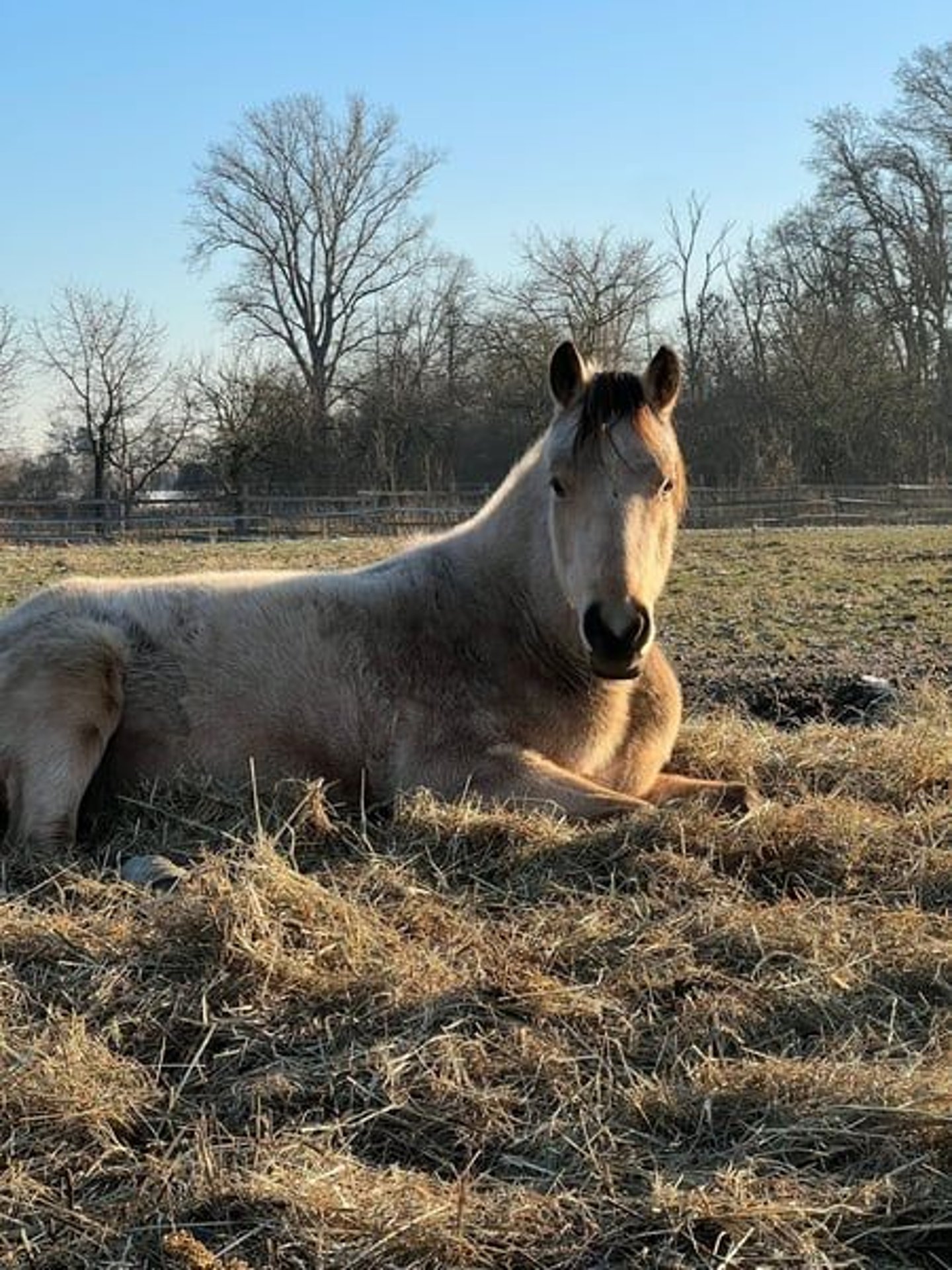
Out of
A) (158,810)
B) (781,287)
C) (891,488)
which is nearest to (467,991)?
(158,810)

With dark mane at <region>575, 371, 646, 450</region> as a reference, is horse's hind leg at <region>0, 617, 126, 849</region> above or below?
below

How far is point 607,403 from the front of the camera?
4.10m

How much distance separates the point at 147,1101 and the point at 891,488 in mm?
36773

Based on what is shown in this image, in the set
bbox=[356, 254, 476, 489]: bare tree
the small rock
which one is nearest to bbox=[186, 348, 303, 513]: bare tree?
bbox=[356, 254, 476, 489]: bare tree

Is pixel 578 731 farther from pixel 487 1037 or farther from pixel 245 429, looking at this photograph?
pixel 245 429

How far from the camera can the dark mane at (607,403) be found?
13.4ft

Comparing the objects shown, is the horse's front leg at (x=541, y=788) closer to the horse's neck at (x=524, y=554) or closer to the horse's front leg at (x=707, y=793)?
the horse's front leg at (x=707, y=793)

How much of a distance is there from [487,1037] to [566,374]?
2.57 meters

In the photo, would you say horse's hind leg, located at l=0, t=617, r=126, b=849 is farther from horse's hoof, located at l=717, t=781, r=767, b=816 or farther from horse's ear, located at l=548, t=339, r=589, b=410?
horse's hoof, located at l=717, t=781, r=767, b=816

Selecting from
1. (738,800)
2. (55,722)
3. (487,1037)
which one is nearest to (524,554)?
(738,800)

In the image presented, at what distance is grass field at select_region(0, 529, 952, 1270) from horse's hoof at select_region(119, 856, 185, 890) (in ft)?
0.24

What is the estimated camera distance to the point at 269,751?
4453 millimetres

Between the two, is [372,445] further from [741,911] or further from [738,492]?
[741,911]

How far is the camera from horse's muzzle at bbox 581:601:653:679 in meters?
3.75
